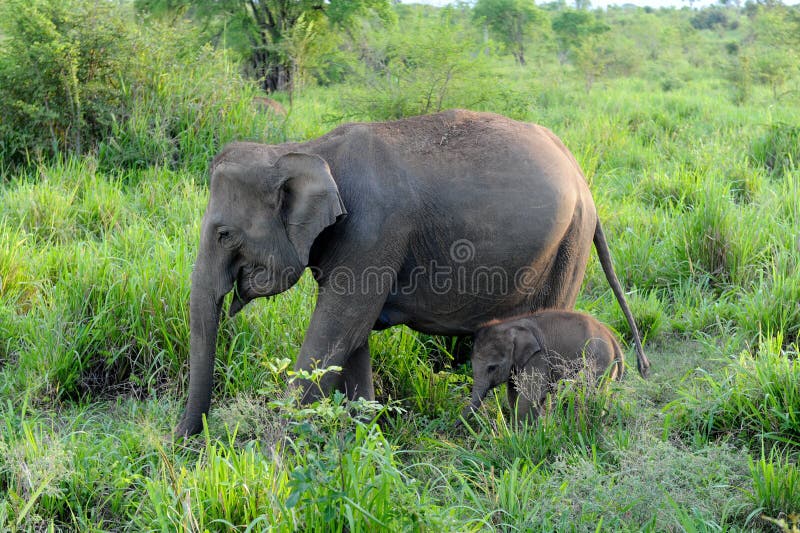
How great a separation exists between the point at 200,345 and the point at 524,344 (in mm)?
1472

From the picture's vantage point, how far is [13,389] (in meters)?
4.22

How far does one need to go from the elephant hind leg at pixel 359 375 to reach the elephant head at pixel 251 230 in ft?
2.00

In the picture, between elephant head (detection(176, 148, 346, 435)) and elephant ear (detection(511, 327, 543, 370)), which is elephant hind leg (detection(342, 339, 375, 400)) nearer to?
elephant head (detection(176, 148, 346, 435))

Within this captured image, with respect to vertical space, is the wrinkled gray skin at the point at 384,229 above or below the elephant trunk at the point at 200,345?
above

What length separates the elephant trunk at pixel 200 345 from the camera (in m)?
3.79

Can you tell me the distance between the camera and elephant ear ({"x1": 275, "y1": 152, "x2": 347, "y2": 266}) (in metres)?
3.52

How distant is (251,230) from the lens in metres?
3.68

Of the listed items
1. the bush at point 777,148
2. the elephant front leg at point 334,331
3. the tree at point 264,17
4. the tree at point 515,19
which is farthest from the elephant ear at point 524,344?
the tree at point 515,19

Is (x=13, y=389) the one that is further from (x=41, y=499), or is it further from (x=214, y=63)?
(x=214, y=63)

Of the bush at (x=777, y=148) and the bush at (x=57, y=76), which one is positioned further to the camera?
the bush at (x=777, y=148)

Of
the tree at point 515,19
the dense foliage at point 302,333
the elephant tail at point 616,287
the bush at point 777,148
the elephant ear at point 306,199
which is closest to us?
the dense foliage at point 302,333

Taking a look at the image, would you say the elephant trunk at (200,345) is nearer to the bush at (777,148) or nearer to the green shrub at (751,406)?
the green shrub at (751,406)

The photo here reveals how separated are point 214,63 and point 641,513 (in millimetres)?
6043

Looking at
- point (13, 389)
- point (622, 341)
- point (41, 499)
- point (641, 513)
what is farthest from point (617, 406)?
point (13, 389)
